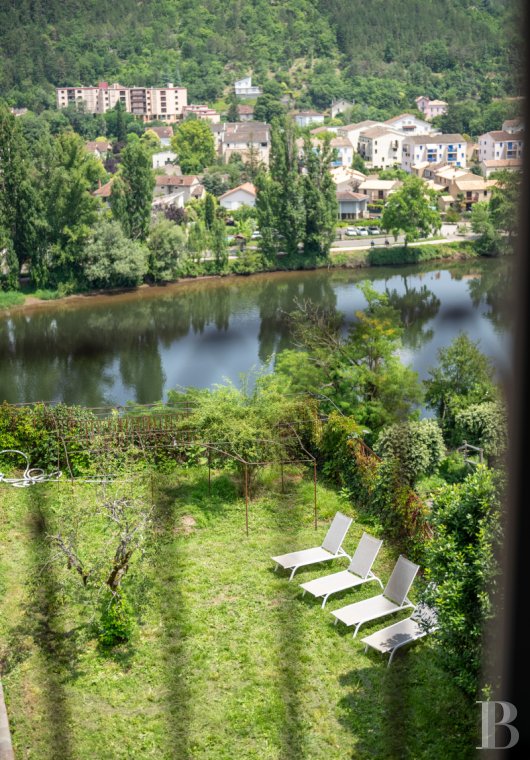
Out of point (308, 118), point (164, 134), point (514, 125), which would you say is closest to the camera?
point (514, 125)

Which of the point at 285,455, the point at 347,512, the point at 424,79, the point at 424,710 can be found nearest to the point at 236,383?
the point at 285,455

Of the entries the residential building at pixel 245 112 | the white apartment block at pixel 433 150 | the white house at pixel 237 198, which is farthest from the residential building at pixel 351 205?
the residential building at pixel 245 112

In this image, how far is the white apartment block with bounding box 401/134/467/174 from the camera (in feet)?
38.2

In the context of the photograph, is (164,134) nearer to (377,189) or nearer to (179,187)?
(179,187)

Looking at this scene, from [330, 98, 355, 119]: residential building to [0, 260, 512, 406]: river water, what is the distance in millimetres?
10811

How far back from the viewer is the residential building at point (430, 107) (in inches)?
586

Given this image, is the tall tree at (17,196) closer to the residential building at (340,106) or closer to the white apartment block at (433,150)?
the white apartment block at (433,150)

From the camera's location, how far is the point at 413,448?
2.72 metres

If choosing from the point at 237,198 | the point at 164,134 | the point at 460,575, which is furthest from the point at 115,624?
the point at 164,134

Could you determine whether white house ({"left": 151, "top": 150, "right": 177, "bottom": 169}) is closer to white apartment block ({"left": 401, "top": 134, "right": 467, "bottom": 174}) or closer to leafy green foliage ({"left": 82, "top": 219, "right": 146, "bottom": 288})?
white apartment block ({"left": 401, "top": 134, "right": 467, "bottom": 174})

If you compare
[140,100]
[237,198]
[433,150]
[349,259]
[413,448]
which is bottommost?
[413,448]

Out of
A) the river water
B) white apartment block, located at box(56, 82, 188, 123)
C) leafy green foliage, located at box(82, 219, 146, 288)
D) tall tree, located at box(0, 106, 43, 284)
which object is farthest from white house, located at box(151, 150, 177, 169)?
tall tree, located at box(0, 106, 43, 284)

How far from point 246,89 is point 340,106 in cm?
343

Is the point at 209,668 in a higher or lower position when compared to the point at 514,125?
lower
